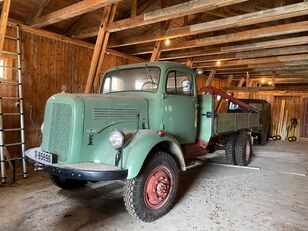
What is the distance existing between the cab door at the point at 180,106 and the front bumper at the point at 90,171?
1.21 m

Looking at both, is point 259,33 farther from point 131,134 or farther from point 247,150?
point 131,134

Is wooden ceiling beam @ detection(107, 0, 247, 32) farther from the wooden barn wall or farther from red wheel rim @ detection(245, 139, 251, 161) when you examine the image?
red wheel rim @ detection(245, 139, 251, 161)

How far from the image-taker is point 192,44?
6.15 metres

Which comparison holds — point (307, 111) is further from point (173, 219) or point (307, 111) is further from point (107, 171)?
point (107, 171)

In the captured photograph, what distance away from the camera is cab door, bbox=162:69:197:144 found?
3.46m

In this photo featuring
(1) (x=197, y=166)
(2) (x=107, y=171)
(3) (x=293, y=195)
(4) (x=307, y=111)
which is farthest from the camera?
(4) (x=307, y=111)

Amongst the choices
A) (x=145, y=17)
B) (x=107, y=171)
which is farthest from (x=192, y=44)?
(x=107, y=171)

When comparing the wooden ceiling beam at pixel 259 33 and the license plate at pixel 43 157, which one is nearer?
the license plate at pixel 43 157

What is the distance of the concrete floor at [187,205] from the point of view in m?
2.68

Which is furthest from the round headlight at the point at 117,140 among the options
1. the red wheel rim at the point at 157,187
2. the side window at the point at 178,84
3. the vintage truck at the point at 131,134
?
the side window at the point at 178,84

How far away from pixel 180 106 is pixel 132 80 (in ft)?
2.70

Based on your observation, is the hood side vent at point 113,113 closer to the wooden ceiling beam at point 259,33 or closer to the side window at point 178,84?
the side window at point 178,84

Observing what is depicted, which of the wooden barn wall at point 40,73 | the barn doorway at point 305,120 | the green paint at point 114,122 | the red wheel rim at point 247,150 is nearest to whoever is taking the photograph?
the green paint at point 114,122

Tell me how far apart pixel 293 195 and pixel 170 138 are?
2.24 metres
